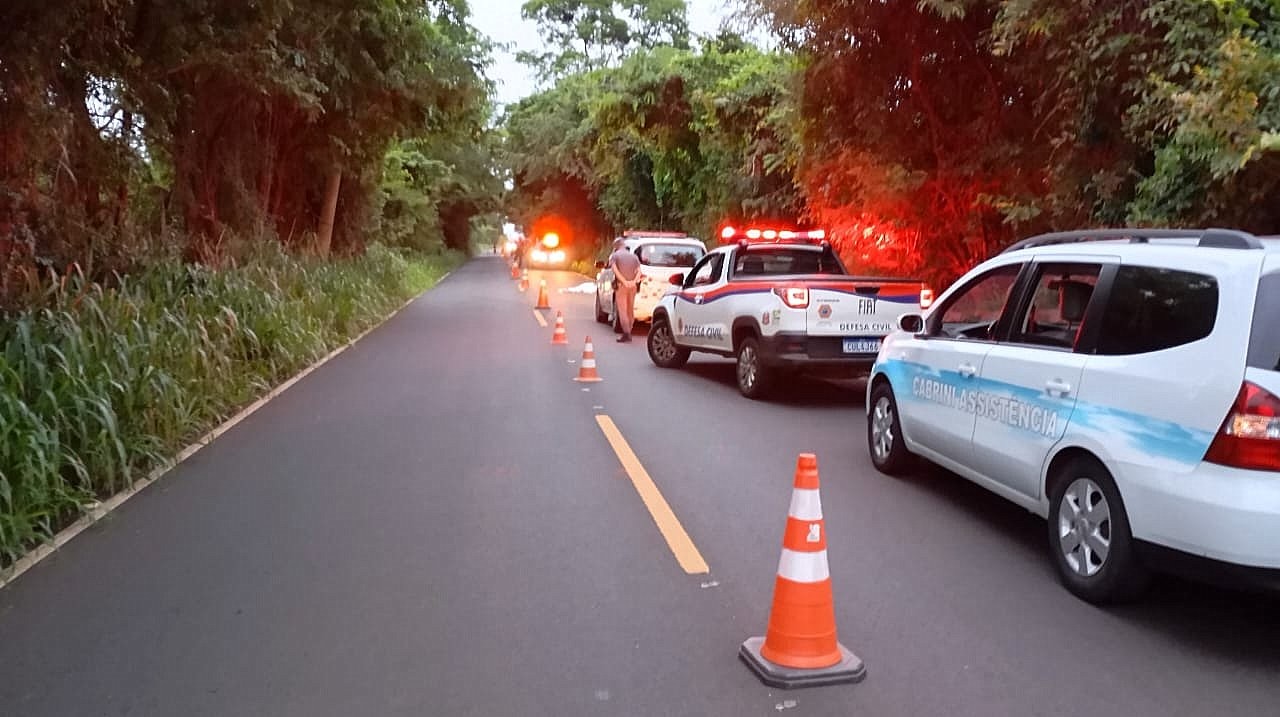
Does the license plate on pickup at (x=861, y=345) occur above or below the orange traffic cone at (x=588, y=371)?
A: above

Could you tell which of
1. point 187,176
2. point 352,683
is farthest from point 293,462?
point 187,176

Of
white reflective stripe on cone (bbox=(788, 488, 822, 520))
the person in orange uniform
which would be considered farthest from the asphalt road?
the person in orange uniform

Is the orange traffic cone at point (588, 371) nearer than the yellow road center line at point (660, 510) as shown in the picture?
No

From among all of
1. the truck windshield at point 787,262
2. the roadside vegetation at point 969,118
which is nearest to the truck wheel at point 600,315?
the roadside vegetation at point 969,118

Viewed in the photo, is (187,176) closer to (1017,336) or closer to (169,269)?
(169,269)

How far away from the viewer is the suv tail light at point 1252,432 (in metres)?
4.32

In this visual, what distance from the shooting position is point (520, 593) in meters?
5.30

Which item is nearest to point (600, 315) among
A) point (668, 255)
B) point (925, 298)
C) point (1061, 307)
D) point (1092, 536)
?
point (668, 255)

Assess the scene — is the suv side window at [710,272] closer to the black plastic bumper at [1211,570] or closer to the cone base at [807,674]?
the black plastic bumper at [1211,570]

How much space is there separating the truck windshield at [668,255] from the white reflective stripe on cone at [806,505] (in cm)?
1459

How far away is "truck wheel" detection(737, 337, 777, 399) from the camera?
1144cm

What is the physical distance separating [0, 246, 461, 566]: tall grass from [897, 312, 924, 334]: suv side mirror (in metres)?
5.52

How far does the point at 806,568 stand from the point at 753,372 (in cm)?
735

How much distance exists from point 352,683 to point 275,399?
8248 millimetres
